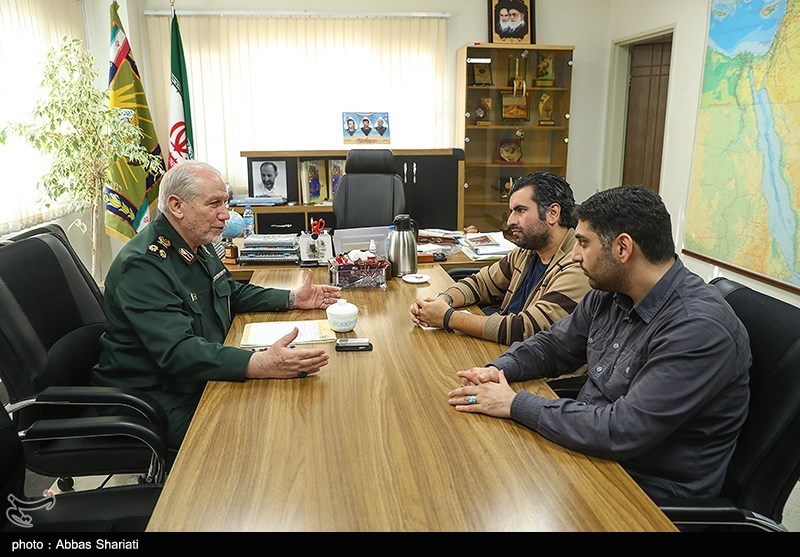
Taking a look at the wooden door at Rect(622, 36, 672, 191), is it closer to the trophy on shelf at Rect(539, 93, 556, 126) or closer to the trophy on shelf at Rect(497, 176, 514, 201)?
the trophy on shelf at Rect(539, 93, 556, 126)

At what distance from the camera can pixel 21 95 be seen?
378cm

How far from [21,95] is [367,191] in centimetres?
227

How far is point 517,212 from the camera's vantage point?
232 cm

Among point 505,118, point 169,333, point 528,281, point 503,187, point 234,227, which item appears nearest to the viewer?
point 169,333

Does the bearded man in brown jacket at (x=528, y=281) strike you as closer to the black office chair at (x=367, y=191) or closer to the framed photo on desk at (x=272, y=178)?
the black office chair at (x=367, y=191)

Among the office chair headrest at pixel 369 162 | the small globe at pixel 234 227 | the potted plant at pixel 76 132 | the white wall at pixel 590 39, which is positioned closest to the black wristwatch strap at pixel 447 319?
the small globe at pixel 234 227

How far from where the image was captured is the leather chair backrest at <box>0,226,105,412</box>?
176 cm

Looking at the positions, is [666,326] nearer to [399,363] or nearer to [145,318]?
[399,363]

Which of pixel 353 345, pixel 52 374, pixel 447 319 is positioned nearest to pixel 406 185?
pixel 447 319

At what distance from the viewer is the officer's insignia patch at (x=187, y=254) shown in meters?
2.03

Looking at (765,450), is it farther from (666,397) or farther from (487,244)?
(487,244)

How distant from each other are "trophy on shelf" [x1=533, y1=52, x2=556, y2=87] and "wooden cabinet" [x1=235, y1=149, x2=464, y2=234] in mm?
1143

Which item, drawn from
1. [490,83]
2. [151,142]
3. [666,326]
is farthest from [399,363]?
[490,83]

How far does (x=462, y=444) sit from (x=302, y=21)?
4.83 metres
